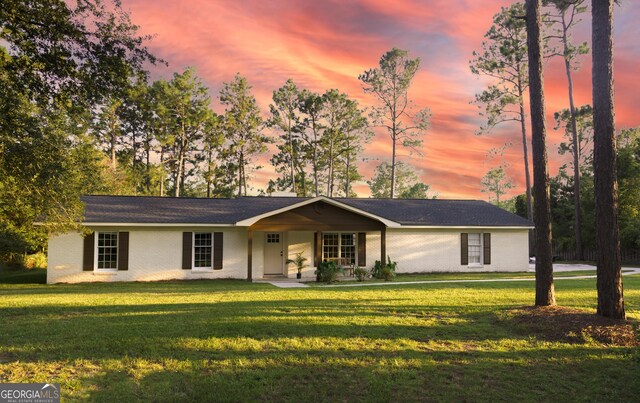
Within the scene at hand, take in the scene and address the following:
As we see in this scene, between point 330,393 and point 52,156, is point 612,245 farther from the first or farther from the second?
point 52,156

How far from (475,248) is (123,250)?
1750 centimetres

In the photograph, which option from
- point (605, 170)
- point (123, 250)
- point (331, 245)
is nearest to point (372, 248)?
point (331, 245)

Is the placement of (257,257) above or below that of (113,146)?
below

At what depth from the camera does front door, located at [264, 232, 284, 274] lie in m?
21.0

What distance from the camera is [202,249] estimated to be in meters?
19.6

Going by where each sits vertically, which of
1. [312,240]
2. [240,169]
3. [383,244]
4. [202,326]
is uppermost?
[240,169]

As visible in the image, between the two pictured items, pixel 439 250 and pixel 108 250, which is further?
pixel 439 250

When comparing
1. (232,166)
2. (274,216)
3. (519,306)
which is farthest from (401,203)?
(232,166)

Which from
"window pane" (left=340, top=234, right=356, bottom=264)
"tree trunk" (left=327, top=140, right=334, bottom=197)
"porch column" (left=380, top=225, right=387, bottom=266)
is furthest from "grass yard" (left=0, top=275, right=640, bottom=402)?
"tree trunk" (left=327, top=140, right=334, bottom=197)

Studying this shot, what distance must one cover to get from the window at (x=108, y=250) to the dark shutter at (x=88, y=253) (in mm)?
322

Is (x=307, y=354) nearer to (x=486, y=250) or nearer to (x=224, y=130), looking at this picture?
(x=486, y=250)

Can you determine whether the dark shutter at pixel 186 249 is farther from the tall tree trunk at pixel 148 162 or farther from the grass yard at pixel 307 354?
the tall tree trunk at pixel 148 162

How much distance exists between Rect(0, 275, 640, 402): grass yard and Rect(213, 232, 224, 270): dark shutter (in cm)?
848

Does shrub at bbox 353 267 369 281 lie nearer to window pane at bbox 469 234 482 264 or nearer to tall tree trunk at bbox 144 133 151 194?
window pane at bbox 469 234 482 264
